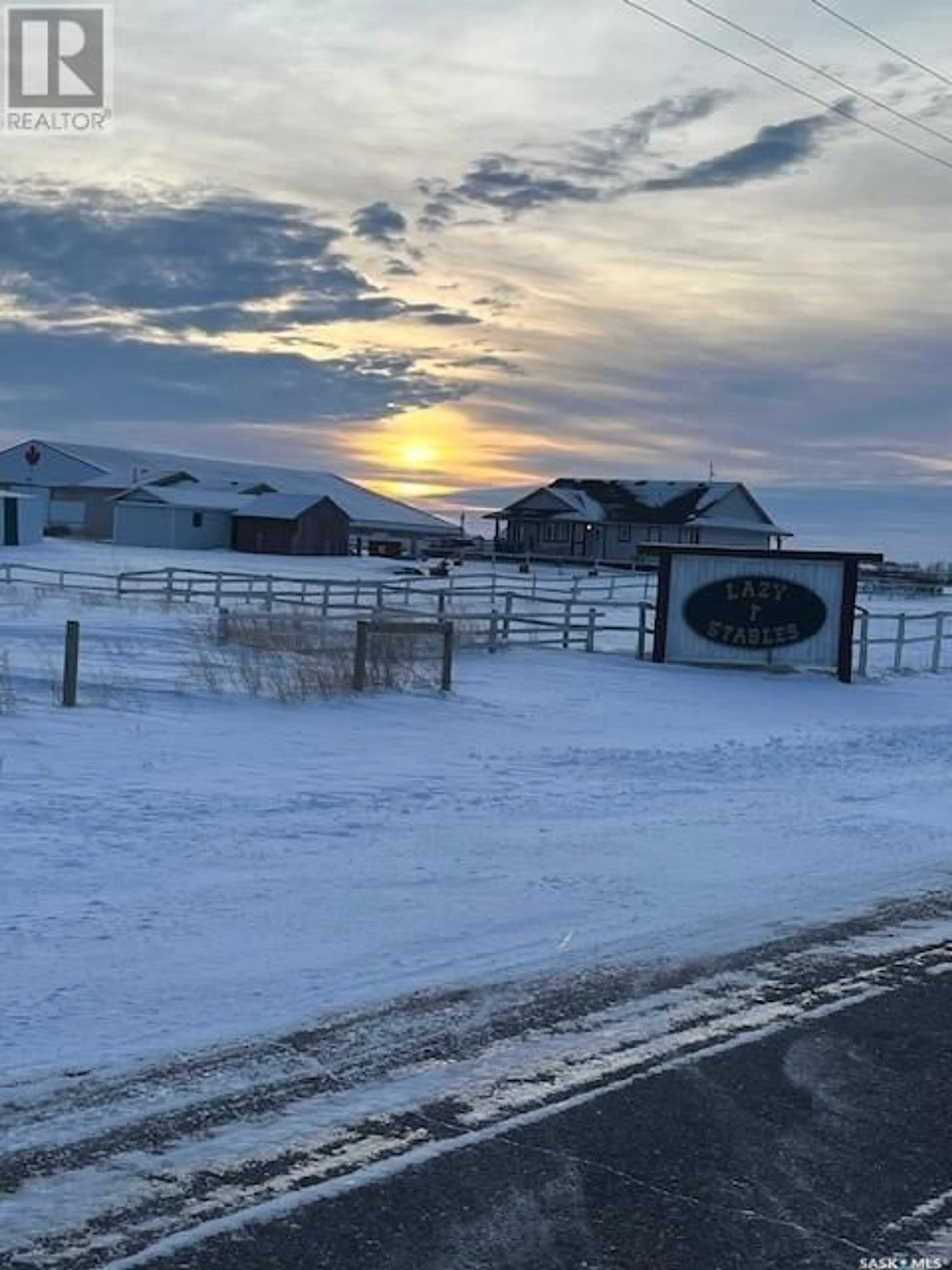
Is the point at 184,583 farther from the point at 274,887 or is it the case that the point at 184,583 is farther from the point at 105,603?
the point at 274,887

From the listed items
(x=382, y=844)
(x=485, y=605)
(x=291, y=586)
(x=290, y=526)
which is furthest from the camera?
(x=290, y=526)

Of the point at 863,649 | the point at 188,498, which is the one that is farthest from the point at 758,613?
the point at 188,498

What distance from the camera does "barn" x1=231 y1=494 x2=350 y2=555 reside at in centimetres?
8438

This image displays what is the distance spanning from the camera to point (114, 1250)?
13.4 ft

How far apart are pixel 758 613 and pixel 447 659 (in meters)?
8.66

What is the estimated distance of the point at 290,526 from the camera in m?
84.3

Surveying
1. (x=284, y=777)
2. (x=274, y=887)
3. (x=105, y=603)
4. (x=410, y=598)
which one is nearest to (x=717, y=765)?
(x=284, y=777)

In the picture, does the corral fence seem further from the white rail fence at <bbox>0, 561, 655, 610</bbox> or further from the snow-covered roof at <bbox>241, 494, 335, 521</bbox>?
the snow-covered roof at <bbox>241, 494, 335, 521</bbox>

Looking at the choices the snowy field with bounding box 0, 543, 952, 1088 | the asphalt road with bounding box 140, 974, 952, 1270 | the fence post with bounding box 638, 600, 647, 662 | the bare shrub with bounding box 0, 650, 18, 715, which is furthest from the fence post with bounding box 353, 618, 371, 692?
the asphalt road with bounding box 140, 974, 952, 1270

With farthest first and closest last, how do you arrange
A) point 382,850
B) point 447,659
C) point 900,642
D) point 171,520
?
point 171,520 → point 900,642 → point 447,659 → point 382,850

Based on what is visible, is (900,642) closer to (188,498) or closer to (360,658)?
(360,658)

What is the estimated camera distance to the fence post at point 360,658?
1758 centimetres

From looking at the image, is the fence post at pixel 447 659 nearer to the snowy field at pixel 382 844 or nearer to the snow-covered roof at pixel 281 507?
the snowy field at pixel 382 844

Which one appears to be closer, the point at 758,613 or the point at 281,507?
the point at 758,613
